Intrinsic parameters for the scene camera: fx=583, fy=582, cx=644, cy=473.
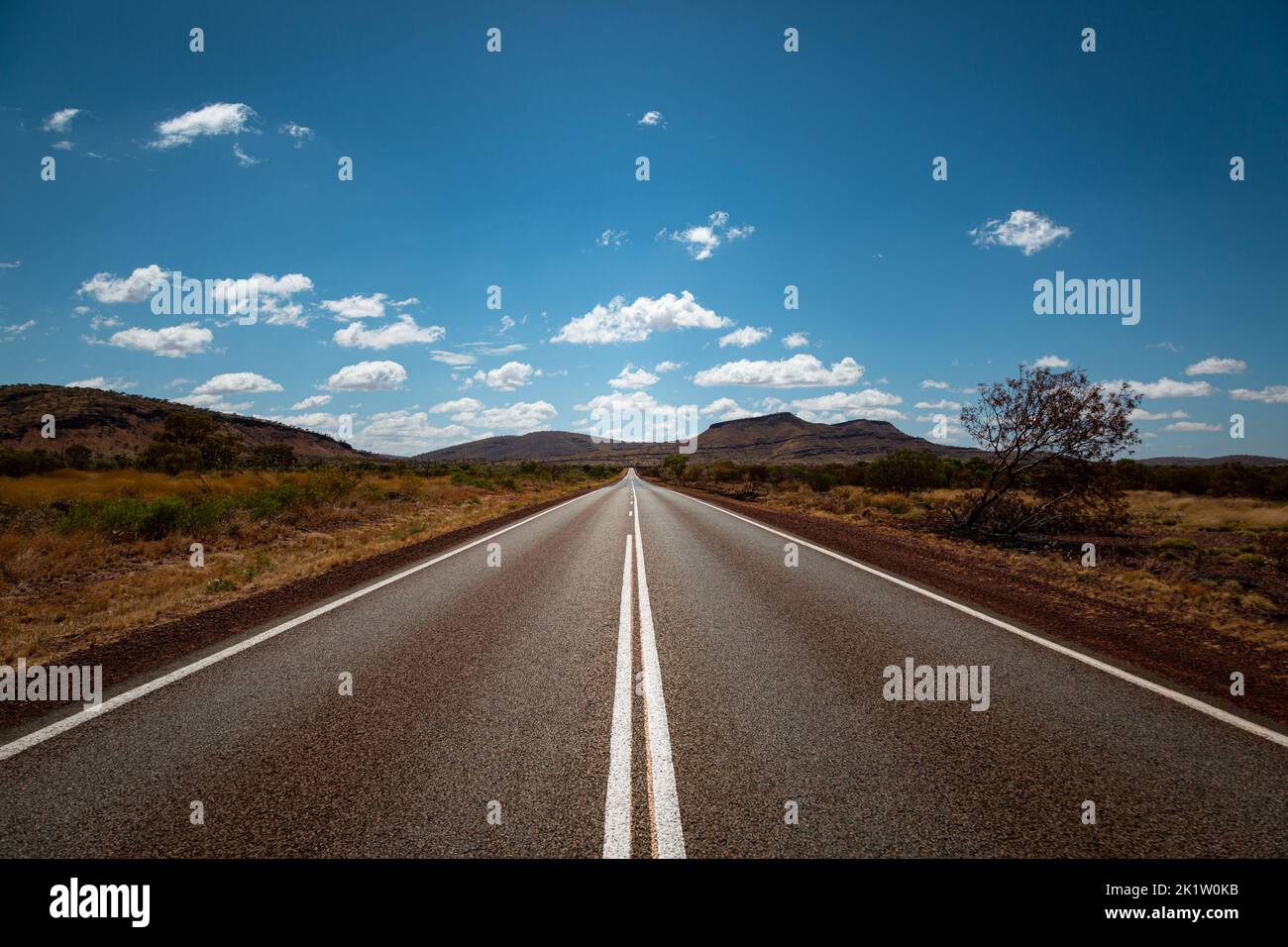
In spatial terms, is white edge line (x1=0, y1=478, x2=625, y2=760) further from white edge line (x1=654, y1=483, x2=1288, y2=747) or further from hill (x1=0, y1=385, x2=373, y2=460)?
hill (x1=0, y1=385, x2=373, y2=460)

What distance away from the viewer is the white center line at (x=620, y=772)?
8.99 feet

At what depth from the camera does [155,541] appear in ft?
43.3

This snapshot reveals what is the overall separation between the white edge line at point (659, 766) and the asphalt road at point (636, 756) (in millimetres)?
18

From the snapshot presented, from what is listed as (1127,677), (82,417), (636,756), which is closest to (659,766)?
(636,756)

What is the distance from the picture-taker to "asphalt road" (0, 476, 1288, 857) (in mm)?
2809

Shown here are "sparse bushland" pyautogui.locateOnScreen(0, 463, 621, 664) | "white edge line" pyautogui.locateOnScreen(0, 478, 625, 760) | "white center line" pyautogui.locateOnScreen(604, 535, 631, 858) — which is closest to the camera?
"white center line" pyautogui.locateOnScreen(604, 535, 631, 858)

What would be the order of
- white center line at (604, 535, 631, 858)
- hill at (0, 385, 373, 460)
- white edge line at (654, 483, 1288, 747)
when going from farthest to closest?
hill at (0, 385, 373, 460) < white edge line at (654, 483, 1288, 747) < white center line at (604, 535, 631, 858)

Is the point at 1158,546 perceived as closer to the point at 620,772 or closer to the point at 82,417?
the point at 620,772

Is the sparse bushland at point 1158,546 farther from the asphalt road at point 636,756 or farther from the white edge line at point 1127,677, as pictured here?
the asphalt road at point 636,756

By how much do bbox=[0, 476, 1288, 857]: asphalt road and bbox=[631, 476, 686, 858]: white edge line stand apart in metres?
0.02

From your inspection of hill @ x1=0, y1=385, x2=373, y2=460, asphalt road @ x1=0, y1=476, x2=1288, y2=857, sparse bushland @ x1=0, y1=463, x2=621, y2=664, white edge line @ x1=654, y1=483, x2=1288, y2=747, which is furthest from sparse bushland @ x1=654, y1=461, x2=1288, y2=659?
hill @ x1=0, y1=385, x2=373, y2=460
